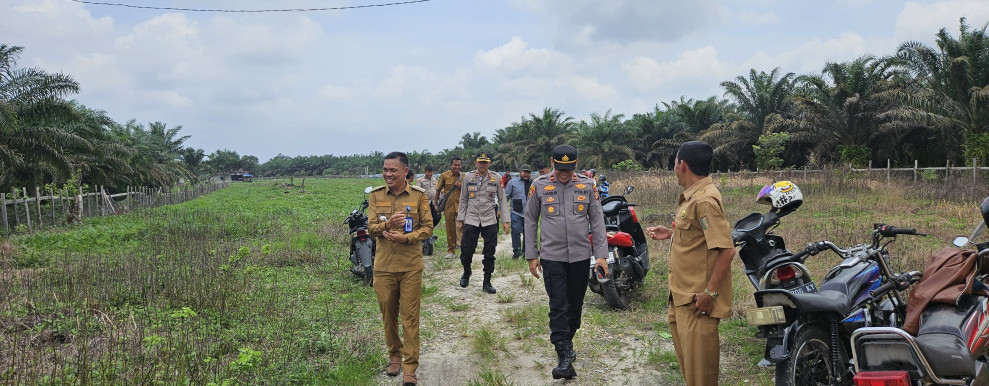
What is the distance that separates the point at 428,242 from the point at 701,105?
2768cm

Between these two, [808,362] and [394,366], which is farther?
[394,366]

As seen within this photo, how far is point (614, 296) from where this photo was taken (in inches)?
234

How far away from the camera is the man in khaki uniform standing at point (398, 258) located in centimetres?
421

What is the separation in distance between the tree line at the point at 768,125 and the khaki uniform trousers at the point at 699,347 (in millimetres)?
9877

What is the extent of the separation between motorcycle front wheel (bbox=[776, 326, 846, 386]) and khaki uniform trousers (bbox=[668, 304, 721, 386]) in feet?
1.27

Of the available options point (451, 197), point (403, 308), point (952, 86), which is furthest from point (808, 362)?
point (952, 86)

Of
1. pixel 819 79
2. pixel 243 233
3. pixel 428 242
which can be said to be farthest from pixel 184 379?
pixel 819 79

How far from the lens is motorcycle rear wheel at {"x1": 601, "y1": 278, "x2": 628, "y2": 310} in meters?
5.90

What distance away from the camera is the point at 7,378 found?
3.26 m

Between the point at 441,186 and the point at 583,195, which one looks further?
the point at 441,186

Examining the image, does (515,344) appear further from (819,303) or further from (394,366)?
(819,303)

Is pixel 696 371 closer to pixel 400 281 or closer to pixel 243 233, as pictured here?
pixel 400 281

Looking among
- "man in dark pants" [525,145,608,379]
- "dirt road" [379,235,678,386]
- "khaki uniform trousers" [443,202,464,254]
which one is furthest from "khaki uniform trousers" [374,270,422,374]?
"khaki uniform trousers" [443,202,464,254]

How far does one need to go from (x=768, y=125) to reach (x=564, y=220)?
2578 cm
